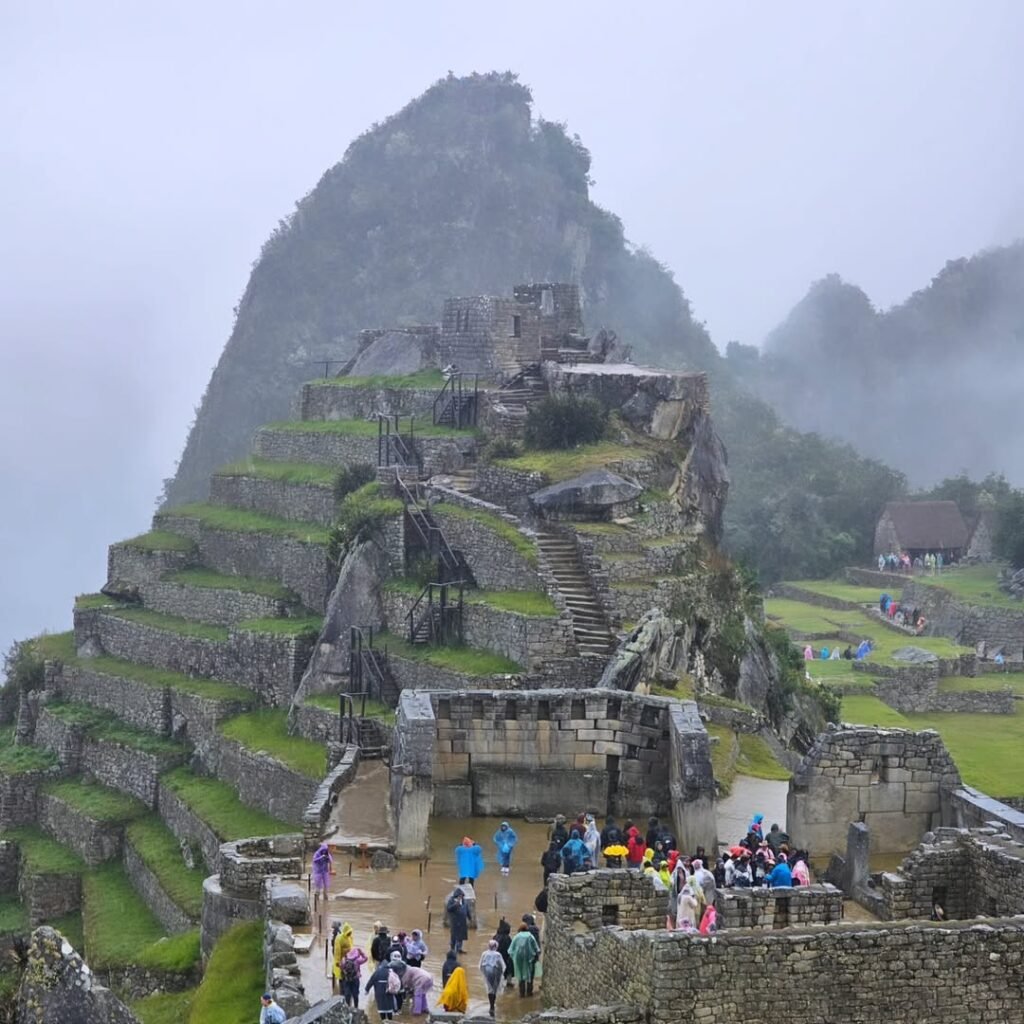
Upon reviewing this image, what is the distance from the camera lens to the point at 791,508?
87812 millimetres

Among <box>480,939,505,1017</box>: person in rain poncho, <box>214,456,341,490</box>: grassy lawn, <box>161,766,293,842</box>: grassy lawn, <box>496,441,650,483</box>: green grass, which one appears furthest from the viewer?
<box>214,456,341,490</box>: grassy lawn

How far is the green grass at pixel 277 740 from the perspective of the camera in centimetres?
3825

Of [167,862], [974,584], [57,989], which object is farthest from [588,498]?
[974,584]

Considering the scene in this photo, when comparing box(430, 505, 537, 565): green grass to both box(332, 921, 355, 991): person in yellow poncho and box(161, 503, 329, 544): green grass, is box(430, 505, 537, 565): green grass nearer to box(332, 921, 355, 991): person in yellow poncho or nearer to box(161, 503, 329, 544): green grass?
box(161, 503, 329, 544): green grass

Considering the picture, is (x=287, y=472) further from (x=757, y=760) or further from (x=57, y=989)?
(x=57, y=989)

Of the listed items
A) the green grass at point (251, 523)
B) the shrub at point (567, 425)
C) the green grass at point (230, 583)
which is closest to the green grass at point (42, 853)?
the green grass at point (230, 583)

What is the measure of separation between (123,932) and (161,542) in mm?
14769

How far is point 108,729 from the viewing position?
48.7 meters

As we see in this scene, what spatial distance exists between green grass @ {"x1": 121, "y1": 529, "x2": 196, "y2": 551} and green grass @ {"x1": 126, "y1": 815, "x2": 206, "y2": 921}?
842 cm

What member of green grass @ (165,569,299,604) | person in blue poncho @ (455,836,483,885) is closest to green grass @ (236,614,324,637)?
green grass @ (165,569,299,604)

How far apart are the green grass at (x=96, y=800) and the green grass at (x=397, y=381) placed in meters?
11.5

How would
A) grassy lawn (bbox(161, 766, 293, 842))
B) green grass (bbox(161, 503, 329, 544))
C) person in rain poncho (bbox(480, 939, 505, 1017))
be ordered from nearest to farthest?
1. person in rain poncho (bbox(480, 939, 505, 1017))
2. grassy lawn (bbox(161, 766, 293, 842))
3. green grass (bbox(161, 503, 329, 544))

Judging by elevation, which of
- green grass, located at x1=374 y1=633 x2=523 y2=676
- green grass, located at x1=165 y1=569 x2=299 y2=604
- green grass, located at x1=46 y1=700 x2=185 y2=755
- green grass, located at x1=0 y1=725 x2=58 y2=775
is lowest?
green grass, located at x1=0 y1=725 x2=58 y2=775

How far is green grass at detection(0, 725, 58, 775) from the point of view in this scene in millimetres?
49562
